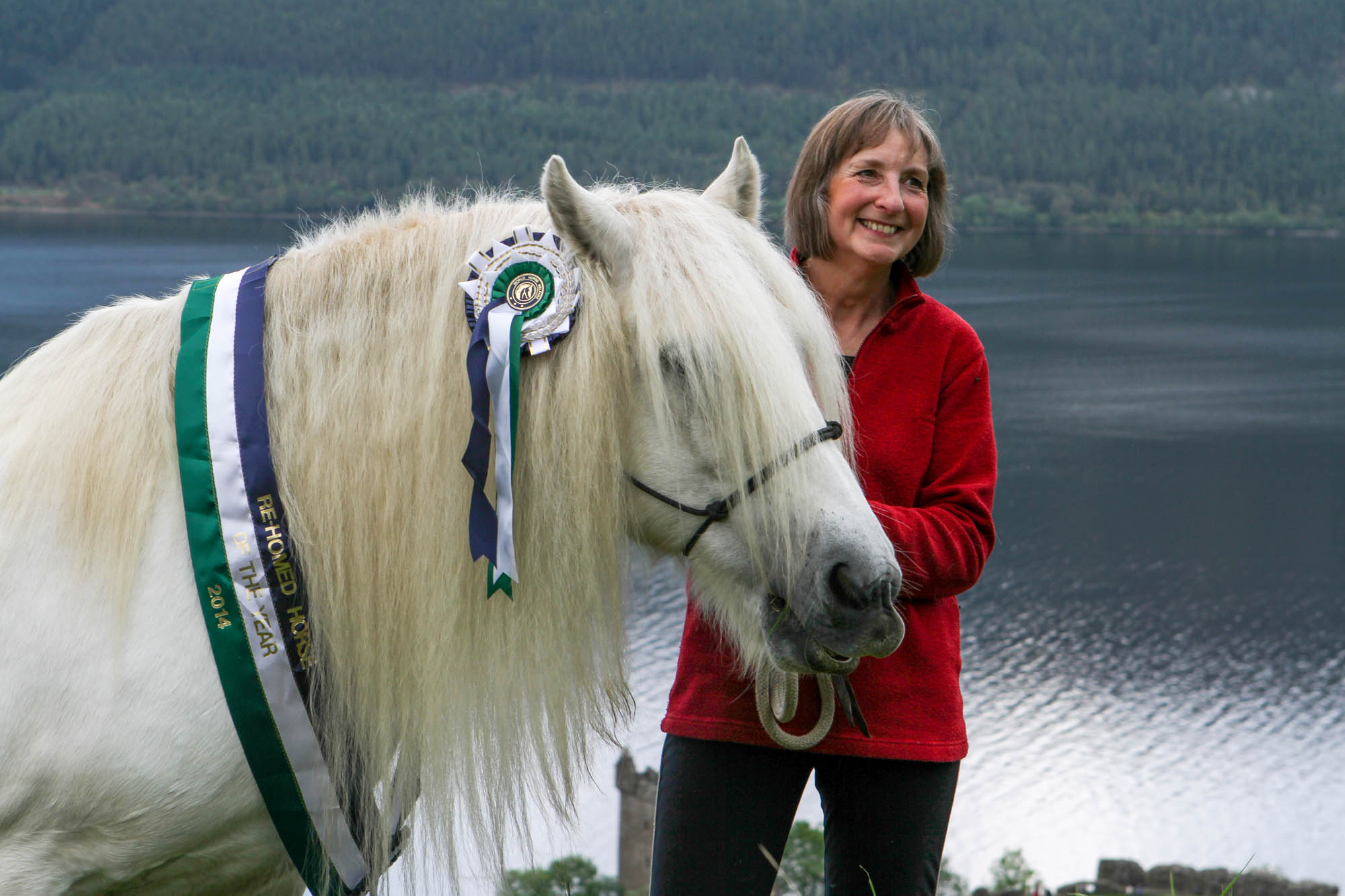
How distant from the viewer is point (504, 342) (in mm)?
1783

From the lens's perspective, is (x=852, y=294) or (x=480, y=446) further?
(x=852, y=294)

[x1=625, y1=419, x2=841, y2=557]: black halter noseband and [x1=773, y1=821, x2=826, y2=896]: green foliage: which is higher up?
[x1=625, y1=419, x2=841, y2=557]: black halter noseband

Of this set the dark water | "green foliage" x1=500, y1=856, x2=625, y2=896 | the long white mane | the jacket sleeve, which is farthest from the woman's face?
"green foliage" x1=500, y1=856, x2=625, y2=896

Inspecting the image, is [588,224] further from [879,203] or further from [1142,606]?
[1142,606]

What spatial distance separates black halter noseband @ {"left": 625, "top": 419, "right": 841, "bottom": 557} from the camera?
1785 mm

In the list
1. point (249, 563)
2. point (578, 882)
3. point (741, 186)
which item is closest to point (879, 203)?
point (741, 186)

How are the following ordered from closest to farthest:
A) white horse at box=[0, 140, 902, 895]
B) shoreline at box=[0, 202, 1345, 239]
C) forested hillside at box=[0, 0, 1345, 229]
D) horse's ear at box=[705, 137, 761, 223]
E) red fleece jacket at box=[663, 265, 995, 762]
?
white horse at box=[0, 140, 902, 895] < horse's ear at box=[705, 137, 761, 223] < red fleece jacket at box=[663, 265, 995, 762] < shoreline at box=[0, 202, 1345, 239] < forested hillside at box=[0, 0, 1345, 229]

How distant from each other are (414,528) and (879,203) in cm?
120

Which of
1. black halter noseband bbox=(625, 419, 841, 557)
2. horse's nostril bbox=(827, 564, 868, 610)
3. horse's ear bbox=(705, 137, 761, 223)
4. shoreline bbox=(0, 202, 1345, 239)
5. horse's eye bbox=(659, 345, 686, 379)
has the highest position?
shoreline bbox=(0, 202, 1345, 239)

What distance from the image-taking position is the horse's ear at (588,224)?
176cm

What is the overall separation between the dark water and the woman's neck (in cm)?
67

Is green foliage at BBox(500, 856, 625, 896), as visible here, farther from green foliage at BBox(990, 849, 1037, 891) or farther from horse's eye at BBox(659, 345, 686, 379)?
horse's eye at BBox(659, 345, 686, 379)

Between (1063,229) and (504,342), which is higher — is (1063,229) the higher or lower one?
the higher one

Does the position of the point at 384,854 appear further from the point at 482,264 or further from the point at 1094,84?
the point at 1094,84
